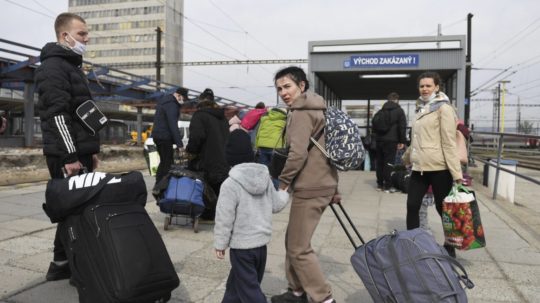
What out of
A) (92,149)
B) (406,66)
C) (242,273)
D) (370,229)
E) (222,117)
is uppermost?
(406,66)

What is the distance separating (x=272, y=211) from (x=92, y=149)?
Answer: 4.84 feet

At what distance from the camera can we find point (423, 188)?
4102 millimetres

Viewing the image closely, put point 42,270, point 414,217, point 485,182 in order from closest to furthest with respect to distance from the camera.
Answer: point 42,270, point 414,217, point 485,182

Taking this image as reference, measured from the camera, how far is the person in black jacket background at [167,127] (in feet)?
18.9

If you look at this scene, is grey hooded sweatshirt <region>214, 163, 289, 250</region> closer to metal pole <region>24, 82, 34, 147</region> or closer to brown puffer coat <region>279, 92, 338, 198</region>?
brown puffer coat <region>279, 92, 338, 198</region>

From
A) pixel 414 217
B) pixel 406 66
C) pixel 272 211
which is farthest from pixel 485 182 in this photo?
pixel 272 211

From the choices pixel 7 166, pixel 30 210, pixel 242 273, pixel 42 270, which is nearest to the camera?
pixel 242 273

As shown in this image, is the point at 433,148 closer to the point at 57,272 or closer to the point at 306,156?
the point at 306,156

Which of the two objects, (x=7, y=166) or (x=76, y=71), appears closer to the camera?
(x=76, y=71)

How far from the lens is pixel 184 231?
5.18 meters

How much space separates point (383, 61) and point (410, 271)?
368 inches

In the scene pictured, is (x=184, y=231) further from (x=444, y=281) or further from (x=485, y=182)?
(x=485, y=182)

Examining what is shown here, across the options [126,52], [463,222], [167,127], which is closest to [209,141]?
[167,127]

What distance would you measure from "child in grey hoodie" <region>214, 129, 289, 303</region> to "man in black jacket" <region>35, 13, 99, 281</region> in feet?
3.78
